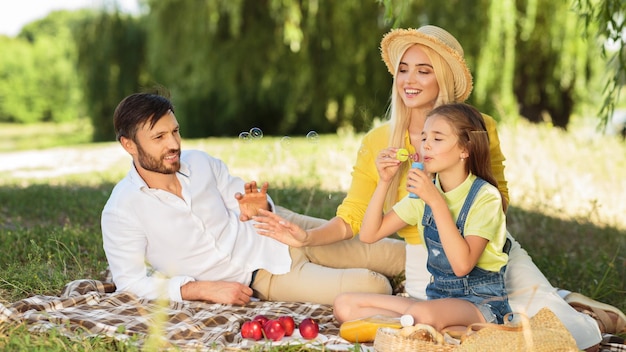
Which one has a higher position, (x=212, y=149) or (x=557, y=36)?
(x=557, y=36)

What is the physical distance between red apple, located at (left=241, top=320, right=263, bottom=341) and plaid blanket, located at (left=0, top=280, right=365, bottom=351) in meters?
0.03

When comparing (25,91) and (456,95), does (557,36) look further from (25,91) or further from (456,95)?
(25,91)

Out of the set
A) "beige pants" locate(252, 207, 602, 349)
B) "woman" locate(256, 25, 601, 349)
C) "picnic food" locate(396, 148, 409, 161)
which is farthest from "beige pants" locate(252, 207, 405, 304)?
"picnic food" locate(396, 148, 409, 161)

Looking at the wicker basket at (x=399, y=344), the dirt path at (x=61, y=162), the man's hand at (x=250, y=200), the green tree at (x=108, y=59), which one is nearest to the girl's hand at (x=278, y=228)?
the man's hand at (x=250, y=200)

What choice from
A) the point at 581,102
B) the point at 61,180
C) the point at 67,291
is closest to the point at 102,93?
the point at 61,180

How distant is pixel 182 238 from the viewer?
3891 millimetres

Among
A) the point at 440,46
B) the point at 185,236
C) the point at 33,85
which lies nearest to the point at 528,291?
the point at 440,46

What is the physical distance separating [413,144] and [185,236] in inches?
50.7

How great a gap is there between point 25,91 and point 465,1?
29.9m

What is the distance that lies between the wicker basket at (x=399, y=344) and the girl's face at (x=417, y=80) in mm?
1277

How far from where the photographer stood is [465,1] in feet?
36.0

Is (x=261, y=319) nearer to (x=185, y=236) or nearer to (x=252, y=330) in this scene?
(x=252, y=330)

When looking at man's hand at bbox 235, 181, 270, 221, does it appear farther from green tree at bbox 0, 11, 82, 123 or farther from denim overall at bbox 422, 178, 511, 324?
green tree at bbox 0, 11, 82, 123

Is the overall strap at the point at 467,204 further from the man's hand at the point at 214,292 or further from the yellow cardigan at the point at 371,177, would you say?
the man's hand at the point at 214,292
